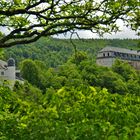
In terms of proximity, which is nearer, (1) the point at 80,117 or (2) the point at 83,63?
(1) the point at 80,117

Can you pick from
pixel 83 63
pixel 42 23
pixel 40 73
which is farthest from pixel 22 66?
pixel 42 23

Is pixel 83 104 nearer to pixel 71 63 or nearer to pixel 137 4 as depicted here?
pixel 137 4

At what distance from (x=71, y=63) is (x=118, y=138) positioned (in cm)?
14811

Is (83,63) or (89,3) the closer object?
(89,3)

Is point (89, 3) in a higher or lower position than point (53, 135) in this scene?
higher

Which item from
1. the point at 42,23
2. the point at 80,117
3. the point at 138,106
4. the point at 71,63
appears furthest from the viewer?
the point at 71,63

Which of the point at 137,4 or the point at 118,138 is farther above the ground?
the point at 137,4

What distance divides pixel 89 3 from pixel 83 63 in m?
131

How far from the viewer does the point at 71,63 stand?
15375 cm

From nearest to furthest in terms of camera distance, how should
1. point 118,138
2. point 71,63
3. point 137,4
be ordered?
point 118,138
point 137,4
point 71,63

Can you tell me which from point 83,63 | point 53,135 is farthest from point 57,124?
point 83,63

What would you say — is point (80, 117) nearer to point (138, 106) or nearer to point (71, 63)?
point (138, 106)

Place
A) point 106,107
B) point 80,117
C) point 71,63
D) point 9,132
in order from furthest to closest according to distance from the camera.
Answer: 1. point 71,63
2. point 106,107
3. point 80,117
4. point 9,132

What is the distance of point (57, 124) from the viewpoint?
6.49 meters
